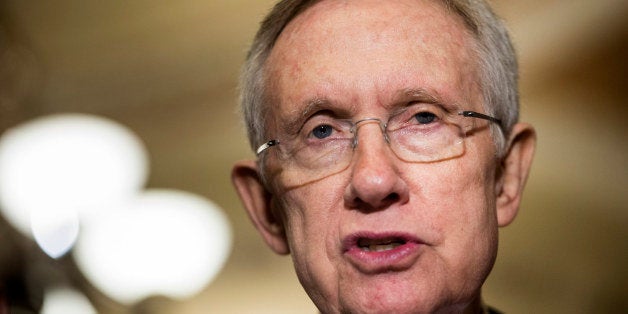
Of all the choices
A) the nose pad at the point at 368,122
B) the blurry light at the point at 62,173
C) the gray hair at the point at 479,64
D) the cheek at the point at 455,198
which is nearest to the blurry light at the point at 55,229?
the blurry light at the point at 62,173

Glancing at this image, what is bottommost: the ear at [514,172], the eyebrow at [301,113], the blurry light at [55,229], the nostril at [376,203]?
the blurry light at [55,229]

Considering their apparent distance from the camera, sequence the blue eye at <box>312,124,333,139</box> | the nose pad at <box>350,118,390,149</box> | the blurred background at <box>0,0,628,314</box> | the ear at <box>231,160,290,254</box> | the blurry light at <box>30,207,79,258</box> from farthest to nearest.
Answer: the blurry light at <box>30,207,79,258</box> → the blurred background at <box>0,0,628,314</box> → the ear at <box>231,160,290,254</box> → the blue eye at <box>312,124,333,139</box> → the nose pad at <box>350,118,390,149</box>

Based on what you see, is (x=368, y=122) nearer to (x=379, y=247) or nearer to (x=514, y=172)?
(x=379, y=247)

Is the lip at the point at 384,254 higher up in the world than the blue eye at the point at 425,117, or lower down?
lower down

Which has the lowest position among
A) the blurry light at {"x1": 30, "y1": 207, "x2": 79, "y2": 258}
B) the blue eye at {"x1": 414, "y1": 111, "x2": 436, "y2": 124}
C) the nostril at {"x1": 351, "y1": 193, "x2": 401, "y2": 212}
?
the blurry light at {"x1": 30, "y1": 207, "x2": 79, "y2": 258}

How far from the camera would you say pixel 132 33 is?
4.83 metres

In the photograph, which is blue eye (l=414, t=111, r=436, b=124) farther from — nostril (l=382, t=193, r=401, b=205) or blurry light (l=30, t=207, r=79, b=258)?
blurry light (l=30, t=207, r=79, b=258)

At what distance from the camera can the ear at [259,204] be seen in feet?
7.87

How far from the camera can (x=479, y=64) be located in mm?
2191

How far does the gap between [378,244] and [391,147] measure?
0.79 ft

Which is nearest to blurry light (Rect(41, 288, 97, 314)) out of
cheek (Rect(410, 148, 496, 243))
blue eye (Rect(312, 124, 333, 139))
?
blue eye (Rect(312, 124, 333, 139))

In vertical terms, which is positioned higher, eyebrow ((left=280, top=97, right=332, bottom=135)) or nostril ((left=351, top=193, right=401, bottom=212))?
eyebrow ((left=280, top=97, right=332, bottom=135))

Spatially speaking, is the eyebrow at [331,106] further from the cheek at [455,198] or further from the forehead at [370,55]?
the cheek at [455,198]

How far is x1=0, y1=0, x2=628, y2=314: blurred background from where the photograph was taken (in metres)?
3.75
